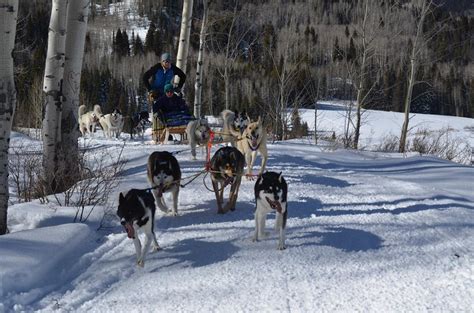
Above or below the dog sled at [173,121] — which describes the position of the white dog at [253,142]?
below

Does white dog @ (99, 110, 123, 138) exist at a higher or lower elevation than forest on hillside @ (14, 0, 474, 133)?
lower

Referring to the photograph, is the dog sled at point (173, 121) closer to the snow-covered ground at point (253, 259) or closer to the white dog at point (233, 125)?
the white dog at point (233, 125)

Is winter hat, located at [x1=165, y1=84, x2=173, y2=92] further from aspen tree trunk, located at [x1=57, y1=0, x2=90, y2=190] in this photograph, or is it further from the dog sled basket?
aspen tree trunk, located at [x1=57, y1=0, x2=90, y2=190]

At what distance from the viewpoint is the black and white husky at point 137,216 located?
3990 millimetres

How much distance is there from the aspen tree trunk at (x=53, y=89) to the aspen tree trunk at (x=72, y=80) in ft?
0.44

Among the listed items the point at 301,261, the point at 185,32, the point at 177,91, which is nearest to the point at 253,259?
the point at 301,261

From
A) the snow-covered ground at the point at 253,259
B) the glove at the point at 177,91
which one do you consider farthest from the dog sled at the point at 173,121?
the snow-covered ground at the point at 253,259

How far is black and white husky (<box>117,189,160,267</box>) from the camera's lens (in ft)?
13.1

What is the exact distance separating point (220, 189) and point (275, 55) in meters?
26.0

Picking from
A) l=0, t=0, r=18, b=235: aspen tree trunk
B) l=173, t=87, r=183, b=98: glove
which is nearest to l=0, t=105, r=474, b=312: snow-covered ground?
l=0, t=0, r=18, b=235: aspen tree trunk

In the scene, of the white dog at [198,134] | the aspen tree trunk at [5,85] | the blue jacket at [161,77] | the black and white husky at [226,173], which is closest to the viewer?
the aspen tree trunk at [5,85]

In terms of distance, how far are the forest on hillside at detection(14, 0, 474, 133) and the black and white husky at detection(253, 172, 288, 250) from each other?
37.4 ft

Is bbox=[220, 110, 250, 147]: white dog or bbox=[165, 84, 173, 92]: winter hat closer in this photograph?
bbox=[220, 110, 250, 147]: white dog

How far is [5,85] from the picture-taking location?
447 centimetres
